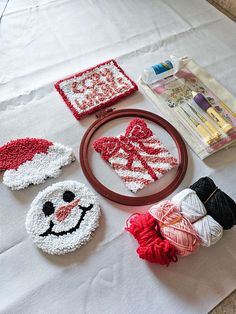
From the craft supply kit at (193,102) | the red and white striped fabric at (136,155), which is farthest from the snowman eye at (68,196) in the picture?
the craft supply kit at (193,102)

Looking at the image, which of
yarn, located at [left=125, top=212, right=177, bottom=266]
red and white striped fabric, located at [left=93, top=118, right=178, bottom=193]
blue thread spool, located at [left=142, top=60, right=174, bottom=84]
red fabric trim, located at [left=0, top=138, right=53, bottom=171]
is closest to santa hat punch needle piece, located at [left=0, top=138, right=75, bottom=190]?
red fabric trim, located at [left=0, top=138, right=53, bottom=171]

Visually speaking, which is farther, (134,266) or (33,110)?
(33,110)

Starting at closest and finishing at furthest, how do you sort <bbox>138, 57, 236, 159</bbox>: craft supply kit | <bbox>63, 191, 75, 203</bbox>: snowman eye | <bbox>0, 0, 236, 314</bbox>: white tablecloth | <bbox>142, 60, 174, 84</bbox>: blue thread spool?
1. <bbox>0, 0, 236, 314</bbox>: white tablecloth
2. <bbox>63, 191, 75, 203</bbox>: snowman eye
3. <bbox>138, 57, 236, 159</bbox>: craft supply kit
4. <bbox>142, 60, 174, 84</bbox>: blue thread spool

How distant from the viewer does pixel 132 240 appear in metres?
0.67

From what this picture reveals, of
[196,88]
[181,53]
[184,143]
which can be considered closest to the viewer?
[184,143]

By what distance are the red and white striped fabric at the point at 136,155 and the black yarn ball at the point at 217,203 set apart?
0.12m

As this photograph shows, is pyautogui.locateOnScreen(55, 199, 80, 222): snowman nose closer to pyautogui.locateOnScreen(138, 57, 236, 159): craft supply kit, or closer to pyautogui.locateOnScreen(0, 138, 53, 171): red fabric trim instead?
pyautogui.locateOnScreen(0, 138, 53, 171): red fabric trim

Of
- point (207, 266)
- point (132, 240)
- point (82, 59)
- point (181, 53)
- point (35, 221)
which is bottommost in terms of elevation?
point (207, 266)

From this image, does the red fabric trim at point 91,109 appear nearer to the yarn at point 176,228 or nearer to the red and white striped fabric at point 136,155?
the red and white striped fabric at point 136,155

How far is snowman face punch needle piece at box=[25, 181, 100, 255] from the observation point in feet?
2.12

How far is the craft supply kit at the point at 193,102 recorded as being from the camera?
823 mm

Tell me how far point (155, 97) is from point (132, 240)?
0.44m

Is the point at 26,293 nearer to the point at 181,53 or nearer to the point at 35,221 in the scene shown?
the point at 35,221

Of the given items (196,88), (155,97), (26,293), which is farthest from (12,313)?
(196,88)
